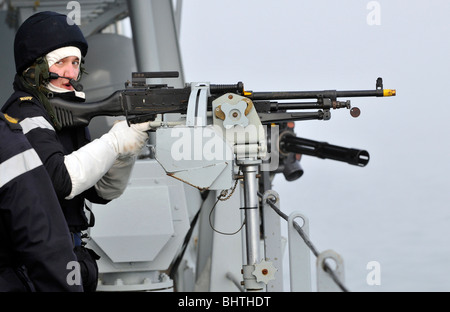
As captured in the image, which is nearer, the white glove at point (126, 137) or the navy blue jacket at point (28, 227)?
the navy blue jacket at point (28, 227)

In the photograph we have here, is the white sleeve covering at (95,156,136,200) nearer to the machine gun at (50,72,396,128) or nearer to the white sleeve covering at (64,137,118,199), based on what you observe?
the machine gun at (50,72,396,128)

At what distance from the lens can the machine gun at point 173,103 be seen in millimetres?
3650

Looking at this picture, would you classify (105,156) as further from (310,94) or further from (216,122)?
(310,94)

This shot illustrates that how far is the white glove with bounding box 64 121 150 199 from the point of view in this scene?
337cm

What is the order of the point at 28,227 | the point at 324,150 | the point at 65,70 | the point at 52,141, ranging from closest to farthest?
the point at 28,227 → the point at 52,141 → the point at 65,70 → the point at 324,150

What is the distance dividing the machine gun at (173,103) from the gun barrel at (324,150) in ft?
4.78

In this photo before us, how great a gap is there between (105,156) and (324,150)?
110 inches

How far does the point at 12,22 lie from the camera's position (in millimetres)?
6574

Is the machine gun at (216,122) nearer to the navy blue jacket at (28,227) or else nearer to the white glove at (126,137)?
the white glove at (126,137)

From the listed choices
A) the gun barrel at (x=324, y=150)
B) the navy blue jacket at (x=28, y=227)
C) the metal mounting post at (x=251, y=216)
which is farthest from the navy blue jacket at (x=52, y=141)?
the gun barrel at (x=324, y=150)

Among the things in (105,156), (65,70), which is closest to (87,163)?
(105,156)

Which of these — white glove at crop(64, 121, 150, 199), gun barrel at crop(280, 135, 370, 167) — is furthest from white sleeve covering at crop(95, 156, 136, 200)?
gun barrel at crop(280, 135, 370, 167)

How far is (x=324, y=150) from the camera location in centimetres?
604

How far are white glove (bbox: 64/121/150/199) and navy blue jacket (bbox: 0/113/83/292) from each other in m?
0.37
